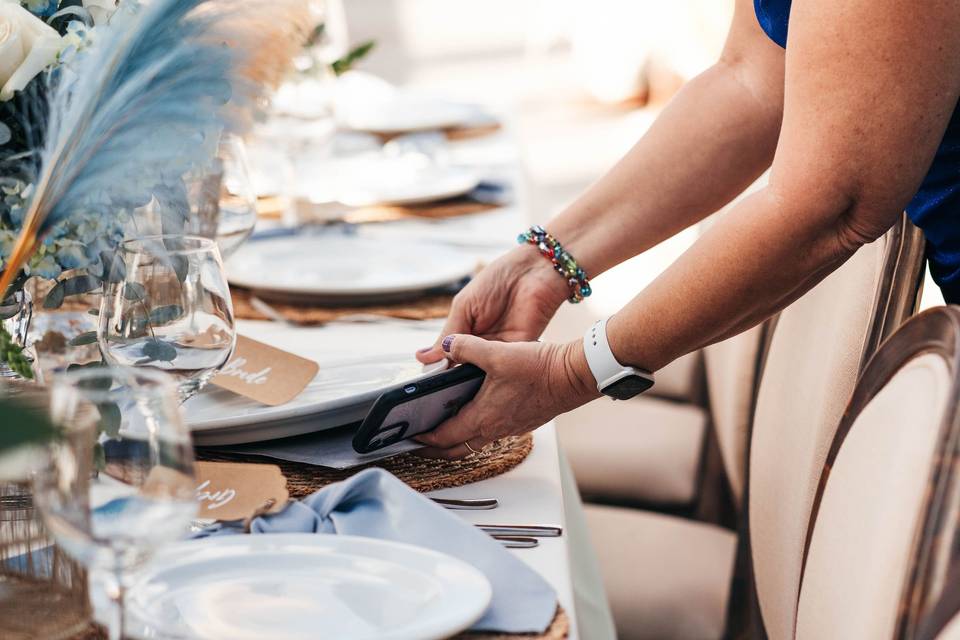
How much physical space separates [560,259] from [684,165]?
165 mm

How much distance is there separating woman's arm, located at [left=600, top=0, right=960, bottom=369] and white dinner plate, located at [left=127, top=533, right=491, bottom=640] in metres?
0.34

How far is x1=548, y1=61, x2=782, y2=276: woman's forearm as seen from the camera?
1161mm

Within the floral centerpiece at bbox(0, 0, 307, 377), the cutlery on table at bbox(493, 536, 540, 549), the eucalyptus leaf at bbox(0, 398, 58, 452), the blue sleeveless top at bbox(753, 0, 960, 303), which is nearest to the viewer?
the eucalyptus leaf at bbox(0, 398, 58, 452)

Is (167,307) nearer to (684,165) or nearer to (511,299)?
(511,299)

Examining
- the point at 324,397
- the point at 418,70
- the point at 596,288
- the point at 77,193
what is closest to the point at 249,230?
the point at 324,397

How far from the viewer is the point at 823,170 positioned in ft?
2.72

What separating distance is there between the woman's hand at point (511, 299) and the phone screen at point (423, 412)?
0.23 metres

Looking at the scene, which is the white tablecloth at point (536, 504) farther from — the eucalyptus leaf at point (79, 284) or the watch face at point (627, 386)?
the eucalyptus leaf at point (79, 284)

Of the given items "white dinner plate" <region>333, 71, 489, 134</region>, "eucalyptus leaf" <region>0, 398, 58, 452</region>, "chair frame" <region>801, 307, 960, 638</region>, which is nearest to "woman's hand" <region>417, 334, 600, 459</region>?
"chair frame" <region>801, 307, 960, 638</region>

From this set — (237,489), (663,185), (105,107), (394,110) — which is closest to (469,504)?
(237,489)

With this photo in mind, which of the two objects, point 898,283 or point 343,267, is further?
point 343,267

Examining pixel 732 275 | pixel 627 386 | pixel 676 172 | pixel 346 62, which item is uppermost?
pixel 346 62

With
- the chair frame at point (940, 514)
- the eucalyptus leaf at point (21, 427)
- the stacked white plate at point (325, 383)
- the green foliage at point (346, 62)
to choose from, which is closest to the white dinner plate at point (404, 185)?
the green foliage at point (346, 62)

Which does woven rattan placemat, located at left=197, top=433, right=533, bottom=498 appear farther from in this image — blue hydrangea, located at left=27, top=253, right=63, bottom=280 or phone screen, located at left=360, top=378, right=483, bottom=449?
blue hydrangea, located at left=27, top=253, right=63, bottom=280
